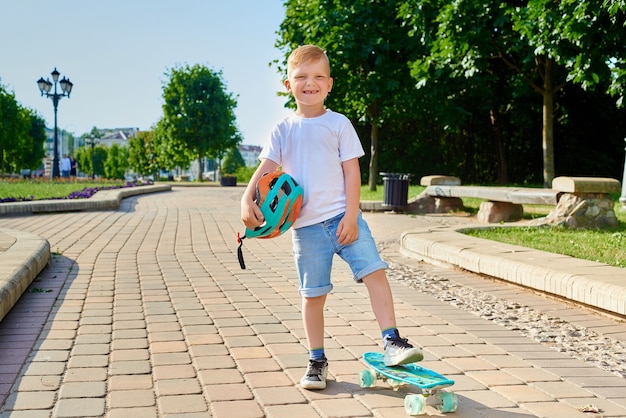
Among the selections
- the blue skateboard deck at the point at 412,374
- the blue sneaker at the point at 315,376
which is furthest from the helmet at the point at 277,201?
the blue skateboard deck at the point at 412,374

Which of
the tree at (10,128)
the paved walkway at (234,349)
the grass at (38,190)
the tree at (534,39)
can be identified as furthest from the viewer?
the tree at (10,128)

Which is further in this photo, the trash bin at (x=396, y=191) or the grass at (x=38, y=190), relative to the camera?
the grass at (x=38, y=190)

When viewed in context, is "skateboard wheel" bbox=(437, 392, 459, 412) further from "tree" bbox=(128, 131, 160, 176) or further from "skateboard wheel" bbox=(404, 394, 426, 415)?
"tree" bbox=(128, 131, 160, 176)

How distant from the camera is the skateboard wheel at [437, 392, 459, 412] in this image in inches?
119

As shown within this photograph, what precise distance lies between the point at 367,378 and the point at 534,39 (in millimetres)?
13828

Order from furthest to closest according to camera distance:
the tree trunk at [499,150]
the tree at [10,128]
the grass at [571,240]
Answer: the tree at [10,128] < the tree trunk at [499,150] < the grass at [571,240]

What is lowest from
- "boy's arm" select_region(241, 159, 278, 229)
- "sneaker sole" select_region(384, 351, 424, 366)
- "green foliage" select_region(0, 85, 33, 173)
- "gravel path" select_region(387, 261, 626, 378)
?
"gravel path" select_region(387, 261, 626, 378)

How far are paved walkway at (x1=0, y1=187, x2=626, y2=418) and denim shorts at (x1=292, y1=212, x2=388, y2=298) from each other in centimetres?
51

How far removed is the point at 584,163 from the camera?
85.9 feet

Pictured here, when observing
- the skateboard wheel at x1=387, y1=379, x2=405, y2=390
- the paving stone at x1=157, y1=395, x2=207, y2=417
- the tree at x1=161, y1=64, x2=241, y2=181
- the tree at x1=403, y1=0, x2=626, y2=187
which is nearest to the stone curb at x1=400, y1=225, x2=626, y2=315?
the skateboard wheel at x1=387, y1=379, x2=405, y2=390

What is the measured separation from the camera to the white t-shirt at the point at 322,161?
3.38 meters

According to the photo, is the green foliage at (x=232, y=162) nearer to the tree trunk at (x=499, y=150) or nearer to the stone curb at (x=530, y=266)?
the tree trunk at (x=499, y=150)

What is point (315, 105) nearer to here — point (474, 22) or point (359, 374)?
point (359, 374)

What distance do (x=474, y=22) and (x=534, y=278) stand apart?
1326 cm
